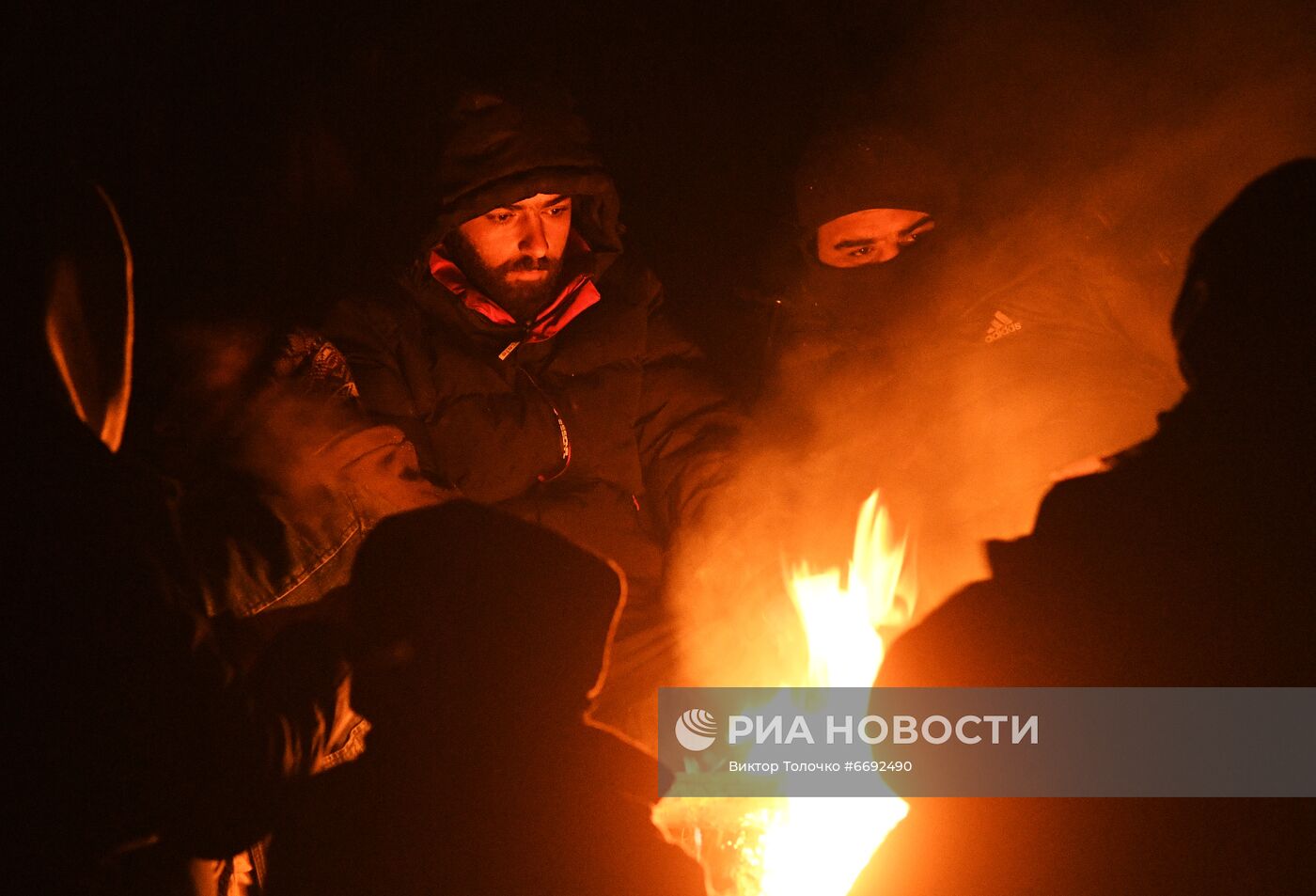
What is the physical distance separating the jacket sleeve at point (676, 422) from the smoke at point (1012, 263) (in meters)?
0.11

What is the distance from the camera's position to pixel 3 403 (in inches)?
65.0

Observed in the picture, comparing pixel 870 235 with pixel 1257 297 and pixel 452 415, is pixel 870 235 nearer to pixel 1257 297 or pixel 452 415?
pixel 1257 297

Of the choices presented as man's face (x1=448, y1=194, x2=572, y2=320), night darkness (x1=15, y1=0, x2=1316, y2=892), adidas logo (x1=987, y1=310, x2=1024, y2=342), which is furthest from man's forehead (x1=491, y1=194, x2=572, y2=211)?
adidas logo (x1=987, y1=310, x2=1024, y2=342)

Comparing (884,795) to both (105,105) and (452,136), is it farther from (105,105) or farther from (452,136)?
(105,105)

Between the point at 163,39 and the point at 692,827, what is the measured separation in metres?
2.39

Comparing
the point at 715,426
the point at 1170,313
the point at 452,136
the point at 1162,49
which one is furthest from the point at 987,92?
the point at 452,136

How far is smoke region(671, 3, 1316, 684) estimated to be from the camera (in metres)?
2.76

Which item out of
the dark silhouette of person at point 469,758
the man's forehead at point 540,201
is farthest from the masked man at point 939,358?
the dark silhouette of person at point 469,758

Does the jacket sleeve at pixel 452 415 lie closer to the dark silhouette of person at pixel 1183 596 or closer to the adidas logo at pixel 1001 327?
the dark silhouette of person at pixel 1183 596

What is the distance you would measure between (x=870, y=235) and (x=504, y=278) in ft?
4.00

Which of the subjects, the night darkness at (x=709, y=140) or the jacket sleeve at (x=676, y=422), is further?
the jacket sleeve at (x=676, y=422)

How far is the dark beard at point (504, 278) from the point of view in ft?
9.56

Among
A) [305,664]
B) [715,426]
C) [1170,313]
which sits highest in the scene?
[1170,313]

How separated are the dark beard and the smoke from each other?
0.83 meters
